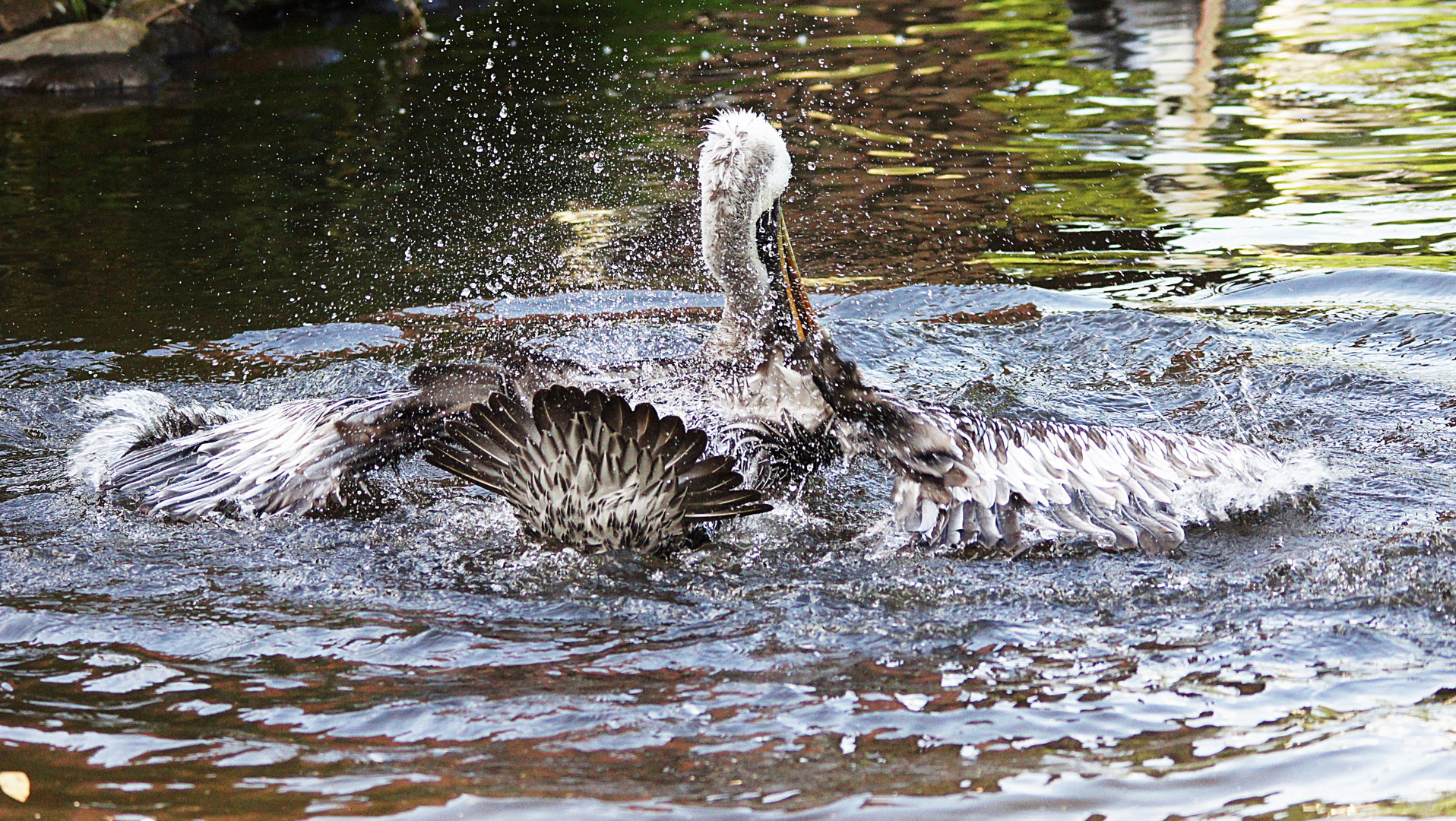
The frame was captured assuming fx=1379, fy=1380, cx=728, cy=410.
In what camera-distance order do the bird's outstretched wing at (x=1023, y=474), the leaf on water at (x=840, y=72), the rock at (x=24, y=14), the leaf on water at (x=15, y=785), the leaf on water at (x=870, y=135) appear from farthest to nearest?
1. the rock at (x=24, y=14)
2. the leaf on water at (x=840, y=72)
3. the leaf on water at (x=870, y=135)
4. the bird's outstretched wing at (x=1023, y=474)
5. the leaf on water at (x=15, y=785)

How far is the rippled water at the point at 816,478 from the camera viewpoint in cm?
312

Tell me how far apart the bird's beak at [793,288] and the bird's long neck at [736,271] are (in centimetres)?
7

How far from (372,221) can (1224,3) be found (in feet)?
33.7

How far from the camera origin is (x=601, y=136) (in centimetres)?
1020

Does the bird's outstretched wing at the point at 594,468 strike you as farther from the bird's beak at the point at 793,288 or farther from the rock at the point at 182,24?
the rock at the point at 182,24

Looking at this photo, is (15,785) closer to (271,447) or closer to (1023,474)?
(271,447)

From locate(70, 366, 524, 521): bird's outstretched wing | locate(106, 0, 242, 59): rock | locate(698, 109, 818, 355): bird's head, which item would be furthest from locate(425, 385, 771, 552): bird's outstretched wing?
locate(106, 0, 242, 59): rock

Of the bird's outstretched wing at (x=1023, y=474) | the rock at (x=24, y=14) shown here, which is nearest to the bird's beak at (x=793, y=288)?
the bird's outstretched wing at (x=1023, y=474)

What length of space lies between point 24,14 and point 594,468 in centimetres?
1290

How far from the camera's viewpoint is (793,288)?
487 centimetres

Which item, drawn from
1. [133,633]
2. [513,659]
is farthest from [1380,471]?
[133,633]

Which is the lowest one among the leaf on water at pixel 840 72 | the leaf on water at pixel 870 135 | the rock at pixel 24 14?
the leaf on water at pixel 870 135

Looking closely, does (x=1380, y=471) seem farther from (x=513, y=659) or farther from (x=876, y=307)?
(x=513, y=659)

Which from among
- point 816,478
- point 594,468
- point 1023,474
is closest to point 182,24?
point 816,478
